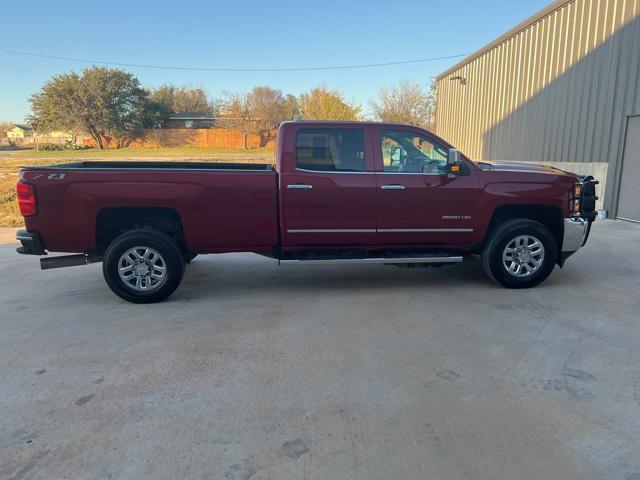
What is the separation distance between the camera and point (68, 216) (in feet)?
16.6

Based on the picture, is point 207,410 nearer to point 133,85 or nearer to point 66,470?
point 66,470

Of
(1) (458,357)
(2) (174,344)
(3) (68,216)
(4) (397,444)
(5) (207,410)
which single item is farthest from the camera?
(3) (68,216)

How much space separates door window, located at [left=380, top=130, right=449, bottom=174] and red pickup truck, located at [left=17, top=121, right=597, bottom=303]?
13 mm

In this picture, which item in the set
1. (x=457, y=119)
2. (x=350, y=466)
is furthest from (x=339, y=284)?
(x=457, y=119)

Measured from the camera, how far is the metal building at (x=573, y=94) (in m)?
10.1

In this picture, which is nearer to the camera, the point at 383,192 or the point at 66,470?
the point at 66,470

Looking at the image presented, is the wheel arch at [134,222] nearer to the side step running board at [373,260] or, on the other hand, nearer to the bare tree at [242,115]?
the side step running board at [373,260]

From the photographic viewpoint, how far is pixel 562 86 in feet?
39.7

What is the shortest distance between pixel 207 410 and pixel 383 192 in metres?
3.22

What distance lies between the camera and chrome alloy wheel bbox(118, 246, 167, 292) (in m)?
5.17

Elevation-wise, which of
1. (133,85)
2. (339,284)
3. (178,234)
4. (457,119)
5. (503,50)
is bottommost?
(339,284)

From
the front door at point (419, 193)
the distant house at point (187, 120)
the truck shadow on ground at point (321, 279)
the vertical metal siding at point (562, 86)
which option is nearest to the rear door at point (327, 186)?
the front door at point (419, 193)

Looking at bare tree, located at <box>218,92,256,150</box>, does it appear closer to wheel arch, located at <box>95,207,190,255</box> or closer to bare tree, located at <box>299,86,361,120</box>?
bare tree, located at <box>299,86,361,120</box>

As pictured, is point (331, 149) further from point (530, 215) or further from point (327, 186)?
point (530, 215)
